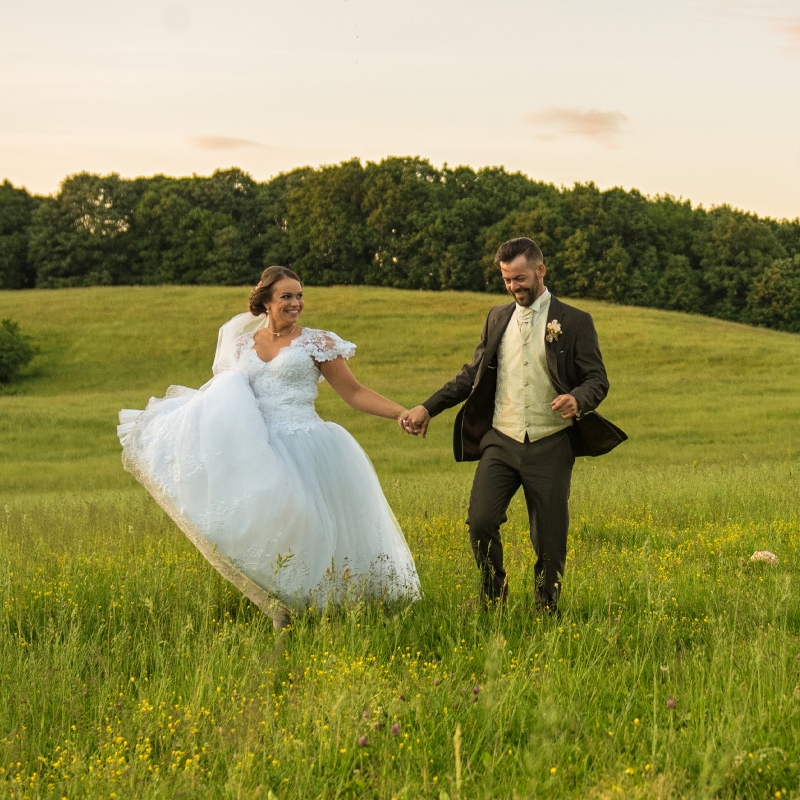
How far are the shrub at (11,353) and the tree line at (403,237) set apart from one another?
103ft

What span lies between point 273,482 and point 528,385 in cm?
186

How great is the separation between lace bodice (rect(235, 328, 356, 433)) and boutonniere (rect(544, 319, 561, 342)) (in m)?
1.60

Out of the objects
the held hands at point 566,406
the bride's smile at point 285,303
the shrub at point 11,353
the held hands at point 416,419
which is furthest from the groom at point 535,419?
the shrub at point 11,353

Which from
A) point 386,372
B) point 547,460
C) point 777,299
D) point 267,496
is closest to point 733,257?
point 777,299

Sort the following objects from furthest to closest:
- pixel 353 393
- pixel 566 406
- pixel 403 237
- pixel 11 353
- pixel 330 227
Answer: pixel 403 237, pixel 330 227, pixel 11 353, pixel 353 393, pixel 566 406

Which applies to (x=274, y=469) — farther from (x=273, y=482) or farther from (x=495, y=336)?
(x=495, y=336)

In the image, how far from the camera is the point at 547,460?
6.41 meters

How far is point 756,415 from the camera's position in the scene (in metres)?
27.4

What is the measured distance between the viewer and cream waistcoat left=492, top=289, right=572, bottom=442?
6461 mm

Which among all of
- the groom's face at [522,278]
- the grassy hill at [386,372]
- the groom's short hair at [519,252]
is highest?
the groom's short hair at [519,252]

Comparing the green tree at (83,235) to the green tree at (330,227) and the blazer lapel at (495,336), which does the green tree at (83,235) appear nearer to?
the green tree at (330,227)

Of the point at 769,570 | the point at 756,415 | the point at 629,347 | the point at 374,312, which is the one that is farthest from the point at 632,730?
the point at 374,312

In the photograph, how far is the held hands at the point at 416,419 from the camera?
22.8 ft

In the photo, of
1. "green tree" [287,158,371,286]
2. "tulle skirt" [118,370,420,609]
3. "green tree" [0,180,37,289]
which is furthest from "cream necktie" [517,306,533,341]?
"green tree" [0,180,37,289]
